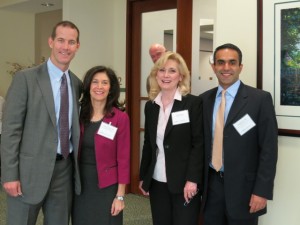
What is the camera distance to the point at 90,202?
2.14m

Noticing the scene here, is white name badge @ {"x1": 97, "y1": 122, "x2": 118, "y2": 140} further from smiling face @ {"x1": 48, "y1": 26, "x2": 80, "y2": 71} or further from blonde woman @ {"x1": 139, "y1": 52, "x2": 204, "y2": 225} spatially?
smiling face @ {"x1": 48, "y1": 26, "x2": 80, "y2": 71}

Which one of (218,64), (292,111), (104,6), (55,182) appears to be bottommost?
(55,182)

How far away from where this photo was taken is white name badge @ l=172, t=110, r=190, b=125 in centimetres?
209

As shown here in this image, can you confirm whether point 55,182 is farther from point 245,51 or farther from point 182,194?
point 245,51

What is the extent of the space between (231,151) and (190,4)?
2.19 meters

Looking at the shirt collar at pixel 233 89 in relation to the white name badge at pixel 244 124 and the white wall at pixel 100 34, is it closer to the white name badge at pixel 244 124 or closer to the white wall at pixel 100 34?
the white name badge at pixel 244 124

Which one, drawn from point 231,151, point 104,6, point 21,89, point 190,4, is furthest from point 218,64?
point 104,6

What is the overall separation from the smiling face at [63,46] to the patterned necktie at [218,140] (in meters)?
0.93

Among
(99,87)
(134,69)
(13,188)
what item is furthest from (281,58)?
(134,69)

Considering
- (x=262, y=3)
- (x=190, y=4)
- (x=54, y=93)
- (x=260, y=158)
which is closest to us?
(x=260, y=158)

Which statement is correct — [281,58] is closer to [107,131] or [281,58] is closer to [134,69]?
[107,131]

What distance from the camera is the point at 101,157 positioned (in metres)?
2.09

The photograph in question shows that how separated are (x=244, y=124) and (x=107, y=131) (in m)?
0.78

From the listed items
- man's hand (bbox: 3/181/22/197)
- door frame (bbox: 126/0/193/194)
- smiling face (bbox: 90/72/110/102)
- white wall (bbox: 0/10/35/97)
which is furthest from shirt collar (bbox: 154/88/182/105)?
white wall (bbox: 0/10/35/97)
